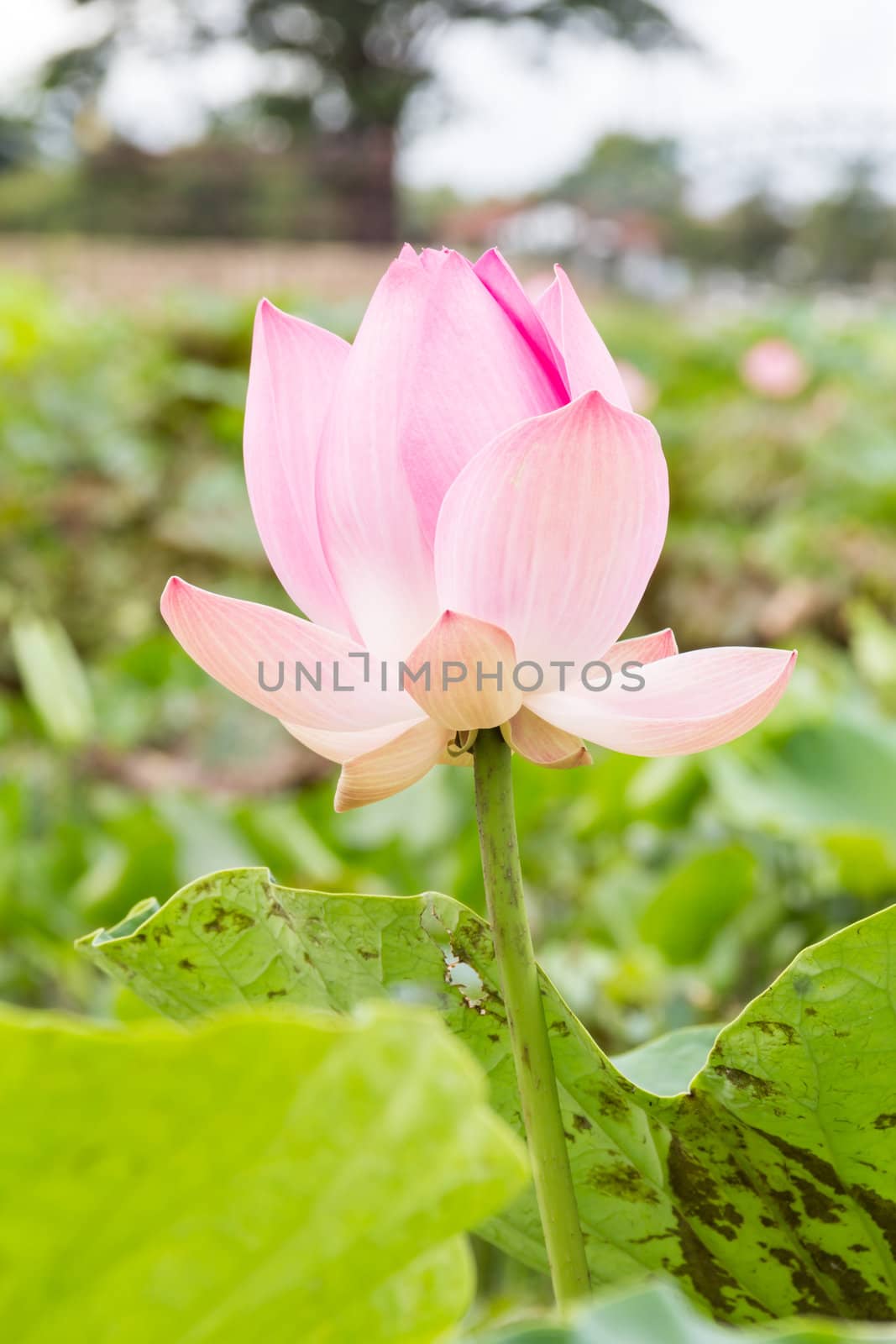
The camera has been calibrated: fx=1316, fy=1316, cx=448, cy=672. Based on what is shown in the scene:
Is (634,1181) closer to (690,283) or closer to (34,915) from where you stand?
(34,915)

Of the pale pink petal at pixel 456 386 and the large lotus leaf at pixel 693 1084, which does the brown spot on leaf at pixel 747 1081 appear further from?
the pale pink petal at pixel 456 386

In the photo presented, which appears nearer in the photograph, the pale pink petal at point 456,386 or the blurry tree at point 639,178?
the pale pink petal at point 456,386

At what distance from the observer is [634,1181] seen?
255 millimetres

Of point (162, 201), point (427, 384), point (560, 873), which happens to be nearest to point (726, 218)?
point (162, 201)

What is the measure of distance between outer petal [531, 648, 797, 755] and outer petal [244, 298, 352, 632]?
4 cm

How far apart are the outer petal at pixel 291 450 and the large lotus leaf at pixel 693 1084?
0.18 feet

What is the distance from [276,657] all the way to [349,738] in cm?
2

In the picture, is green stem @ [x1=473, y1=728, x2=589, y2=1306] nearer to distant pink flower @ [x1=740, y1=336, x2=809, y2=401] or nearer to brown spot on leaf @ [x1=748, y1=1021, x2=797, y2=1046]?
brown spot on leaf @ [x1=748, y1=1021, x2=797, y2=1046]

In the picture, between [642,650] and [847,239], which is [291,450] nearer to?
[642,650]

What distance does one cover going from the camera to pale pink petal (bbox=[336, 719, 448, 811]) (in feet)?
0.74

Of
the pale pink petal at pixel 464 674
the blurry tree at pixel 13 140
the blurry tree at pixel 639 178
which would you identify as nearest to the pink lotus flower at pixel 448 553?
the pale pink petal at pixel 464 674

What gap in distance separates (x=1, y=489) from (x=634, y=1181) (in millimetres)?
2283

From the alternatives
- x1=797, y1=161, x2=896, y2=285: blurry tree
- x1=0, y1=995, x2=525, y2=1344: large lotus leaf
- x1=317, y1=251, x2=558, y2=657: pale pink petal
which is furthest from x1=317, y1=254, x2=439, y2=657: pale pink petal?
x1=797, y1=161, x2=896, y2=285: blurry tree

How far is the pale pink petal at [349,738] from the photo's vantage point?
0.23 meters
